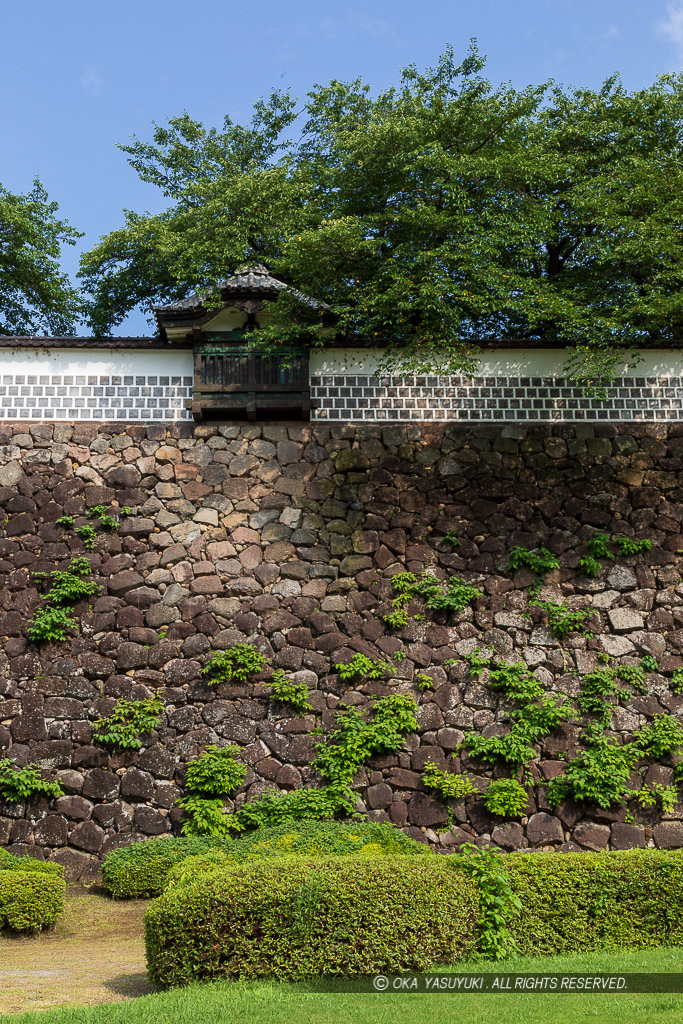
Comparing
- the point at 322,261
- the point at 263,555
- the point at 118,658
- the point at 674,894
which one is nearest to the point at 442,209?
the point at 322,261

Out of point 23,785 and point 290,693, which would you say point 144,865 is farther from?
point 290,693

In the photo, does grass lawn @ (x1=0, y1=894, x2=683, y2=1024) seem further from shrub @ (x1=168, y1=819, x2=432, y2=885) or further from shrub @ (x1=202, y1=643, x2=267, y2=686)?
shrub @ (x1=202, y1=643, x2=267, y2=686)

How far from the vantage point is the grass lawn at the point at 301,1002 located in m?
5.00

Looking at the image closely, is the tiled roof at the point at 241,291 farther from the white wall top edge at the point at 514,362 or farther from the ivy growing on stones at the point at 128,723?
the ivy growing on stones at the point at 128,723

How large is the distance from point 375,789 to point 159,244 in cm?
907

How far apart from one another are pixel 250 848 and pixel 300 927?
2.43 meters

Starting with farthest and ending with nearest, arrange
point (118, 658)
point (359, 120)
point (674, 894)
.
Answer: point (359, 120) < point (118, 658) < point (674, 894)

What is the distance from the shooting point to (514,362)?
12.2m

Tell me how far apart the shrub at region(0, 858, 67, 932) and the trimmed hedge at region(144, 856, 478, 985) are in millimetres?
2362

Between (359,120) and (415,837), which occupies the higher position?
(359,120)

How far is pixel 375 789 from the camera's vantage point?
10.4 meters

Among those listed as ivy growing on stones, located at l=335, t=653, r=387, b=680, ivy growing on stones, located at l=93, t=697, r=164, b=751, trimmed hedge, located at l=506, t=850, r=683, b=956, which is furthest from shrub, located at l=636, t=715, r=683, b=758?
ivy growing on stones, located at l=93, t=697, r=164, b=751

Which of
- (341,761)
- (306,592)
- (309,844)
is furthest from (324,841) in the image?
(306,592)

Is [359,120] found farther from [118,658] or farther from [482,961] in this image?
[482,961]
